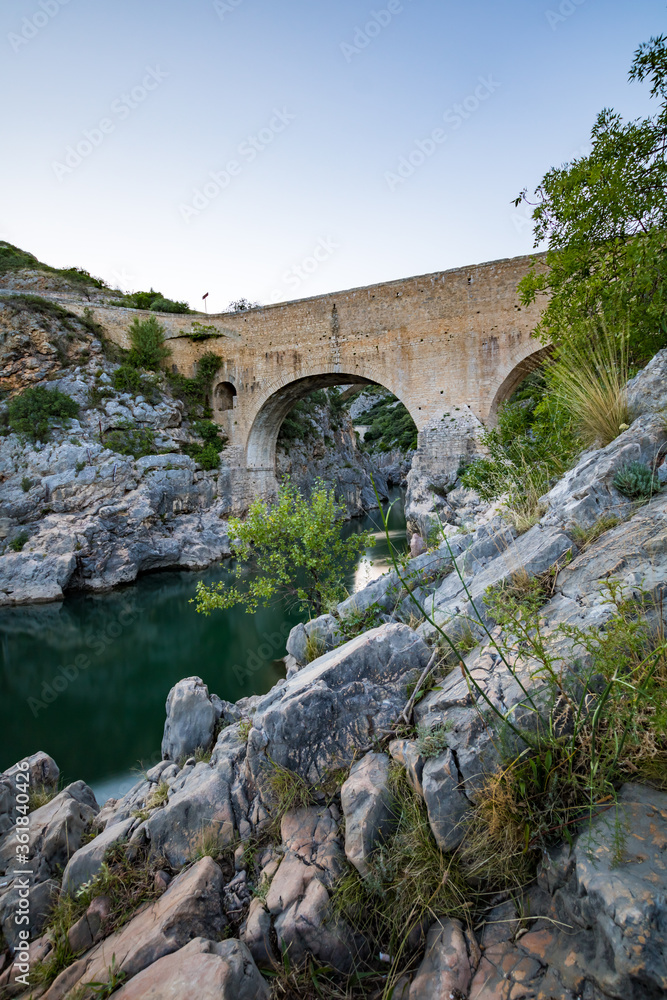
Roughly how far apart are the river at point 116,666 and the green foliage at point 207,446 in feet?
14.7

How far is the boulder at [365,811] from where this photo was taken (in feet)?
6.14

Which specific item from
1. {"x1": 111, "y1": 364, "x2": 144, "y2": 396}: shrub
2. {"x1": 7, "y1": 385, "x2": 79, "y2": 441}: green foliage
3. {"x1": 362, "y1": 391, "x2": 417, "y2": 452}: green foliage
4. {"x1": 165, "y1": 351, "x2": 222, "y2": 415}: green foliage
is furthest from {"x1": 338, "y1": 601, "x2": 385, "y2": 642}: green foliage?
{"x1": 362, "y1": 391, "x2": 417, "y2": 452}: green foliage

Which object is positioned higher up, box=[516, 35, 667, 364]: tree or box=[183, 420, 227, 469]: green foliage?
box=[516, 35, 667, 364]: tree

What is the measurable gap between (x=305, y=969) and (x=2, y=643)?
35.8 ft

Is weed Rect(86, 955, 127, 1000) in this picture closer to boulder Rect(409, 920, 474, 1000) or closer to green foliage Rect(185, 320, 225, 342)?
boulder Rect(409, 920, 474, 1000)

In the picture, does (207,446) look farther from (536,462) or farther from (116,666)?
(536,462)

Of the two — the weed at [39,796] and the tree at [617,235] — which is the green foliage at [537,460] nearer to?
the tree at [617,235]

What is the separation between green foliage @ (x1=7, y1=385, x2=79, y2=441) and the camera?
13156 mm

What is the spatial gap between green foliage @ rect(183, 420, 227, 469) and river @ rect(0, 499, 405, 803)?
14.7 ft

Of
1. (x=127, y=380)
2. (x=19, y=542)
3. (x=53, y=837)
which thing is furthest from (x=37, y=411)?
(x=53, y=837)

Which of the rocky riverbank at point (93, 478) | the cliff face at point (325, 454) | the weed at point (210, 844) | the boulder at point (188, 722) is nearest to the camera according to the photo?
Result: the weed at point (210, 844)

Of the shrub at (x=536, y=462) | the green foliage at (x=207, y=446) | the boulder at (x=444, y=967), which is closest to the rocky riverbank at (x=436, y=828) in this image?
the boulder at (x=444, y=967)

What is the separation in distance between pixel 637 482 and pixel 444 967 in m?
2.30

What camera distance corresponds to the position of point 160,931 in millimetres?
2006
